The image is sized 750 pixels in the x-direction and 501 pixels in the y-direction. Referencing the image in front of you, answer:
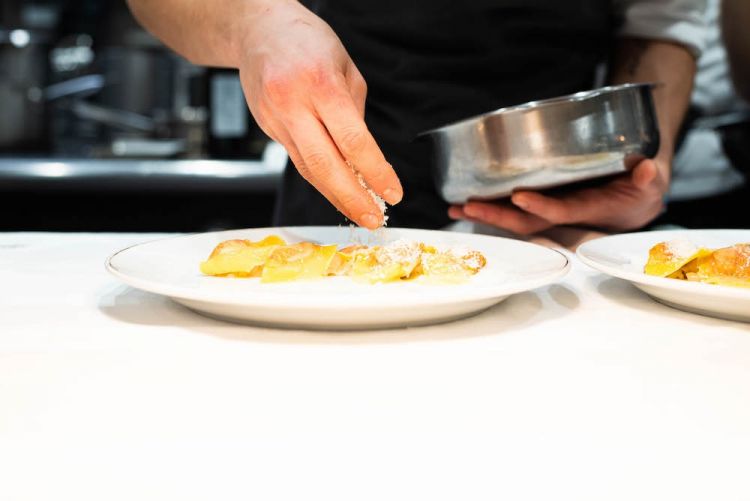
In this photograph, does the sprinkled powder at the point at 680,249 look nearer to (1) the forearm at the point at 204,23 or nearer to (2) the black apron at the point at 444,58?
(1) the forearm at the point at 204,23

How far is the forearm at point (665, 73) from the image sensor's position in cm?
166

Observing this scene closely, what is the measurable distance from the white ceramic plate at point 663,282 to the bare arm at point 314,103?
0.89ft

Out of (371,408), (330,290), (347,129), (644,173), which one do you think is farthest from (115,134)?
(371,408)

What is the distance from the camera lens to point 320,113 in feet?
2.90

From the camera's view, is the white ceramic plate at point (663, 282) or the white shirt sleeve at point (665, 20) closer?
the white ceramic plate at point (663, 282)

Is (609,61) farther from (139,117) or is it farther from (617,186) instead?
(139,117)

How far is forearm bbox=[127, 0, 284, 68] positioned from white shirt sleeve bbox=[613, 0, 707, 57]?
932 millimetres

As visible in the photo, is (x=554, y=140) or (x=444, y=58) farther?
(x=444, y=58)

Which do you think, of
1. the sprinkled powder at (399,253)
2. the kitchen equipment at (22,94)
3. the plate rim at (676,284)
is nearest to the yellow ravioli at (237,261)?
the sprinkled powder at (399,253)

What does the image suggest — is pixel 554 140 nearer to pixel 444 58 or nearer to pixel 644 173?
pixel 644 173

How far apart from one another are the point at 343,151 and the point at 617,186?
67 cm

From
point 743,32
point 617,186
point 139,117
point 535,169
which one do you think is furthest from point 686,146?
point 139,117

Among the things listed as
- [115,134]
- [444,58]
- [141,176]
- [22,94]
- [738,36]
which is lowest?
[115,134]

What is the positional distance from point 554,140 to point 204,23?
0.60 meters
